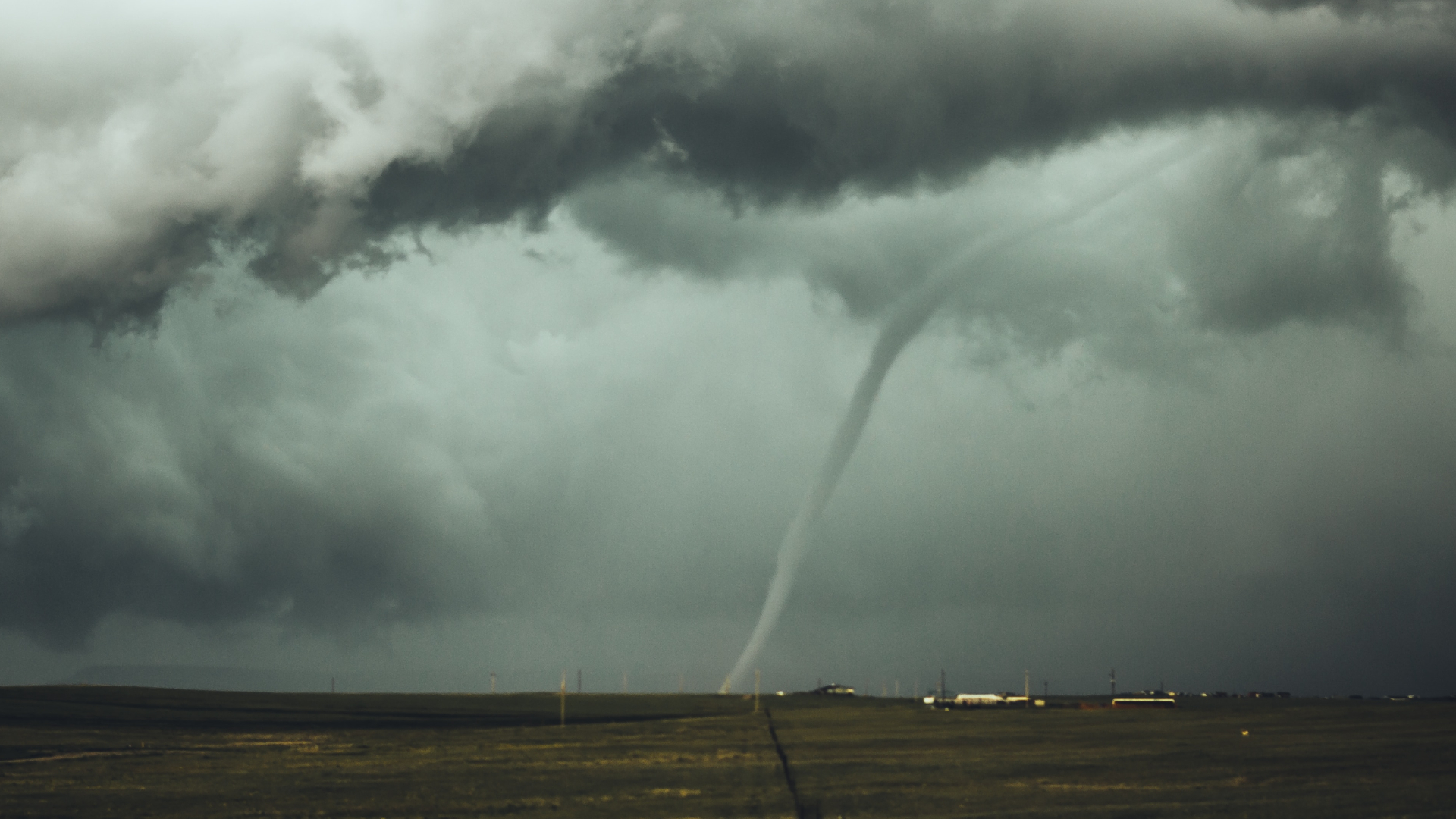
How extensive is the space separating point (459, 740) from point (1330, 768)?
66.5 meters

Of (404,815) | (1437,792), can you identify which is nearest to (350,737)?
(404,815)

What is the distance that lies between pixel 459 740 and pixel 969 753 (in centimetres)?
4450

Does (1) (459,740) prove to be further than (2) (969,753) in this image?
Yes

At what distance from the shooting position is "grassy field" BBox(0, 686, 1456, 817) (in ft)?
162

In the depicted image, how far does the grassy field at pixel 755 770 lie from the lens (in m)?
49.3

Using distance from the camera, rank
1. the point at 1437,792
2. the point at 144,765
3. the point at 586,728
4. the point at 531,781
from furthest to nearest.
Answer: the point at 586,728 → the point at 144,765 → the point at 531,781 → the point at 1437,792

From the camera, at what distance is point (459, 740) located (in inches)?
3979

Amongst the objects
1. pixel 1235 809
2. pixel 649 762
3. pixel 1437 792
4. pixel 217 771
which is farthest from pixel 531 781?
pixel 1437 792

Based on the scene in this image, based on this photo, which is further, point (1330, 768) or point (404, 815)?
point (1330, 768)

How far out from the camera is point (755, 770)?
65.6 m

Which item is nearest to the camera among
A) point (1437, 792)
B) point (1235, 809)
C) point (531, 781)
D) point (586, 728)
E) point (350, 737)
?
point (1235, 809)

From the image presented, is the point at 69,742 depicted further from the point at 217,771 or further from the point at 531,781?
the point at 531,781

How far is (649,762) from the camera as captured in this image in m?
72.9

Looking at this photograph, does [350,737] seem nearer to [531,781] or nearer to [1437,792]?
[531,781]
